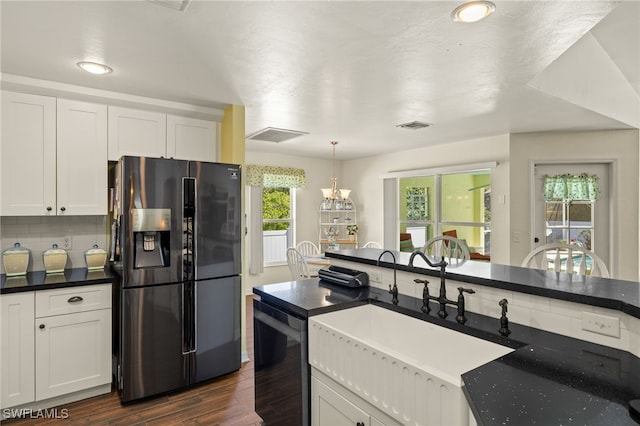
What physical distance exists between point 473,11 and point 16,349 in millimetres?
3355

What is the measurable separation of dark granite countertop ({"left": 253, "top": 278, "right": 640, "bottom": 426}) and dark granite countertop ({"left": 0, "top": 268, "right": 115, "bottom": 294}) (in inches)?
94.8

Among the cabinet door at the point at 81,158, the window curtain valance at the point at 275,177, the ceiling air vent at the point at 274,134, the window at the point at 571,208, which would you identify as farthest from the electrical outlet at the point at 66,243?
the window at the point at 571,208

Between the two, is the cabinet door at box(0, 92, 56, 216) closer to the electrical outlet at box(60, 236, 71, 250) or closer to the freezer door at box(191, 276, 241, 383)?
the electrical outlet at box(60, 236, 71, 250)

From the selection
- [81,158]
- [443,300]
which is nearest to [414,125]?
[443,300]

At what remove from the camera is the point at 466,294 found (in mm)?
1819

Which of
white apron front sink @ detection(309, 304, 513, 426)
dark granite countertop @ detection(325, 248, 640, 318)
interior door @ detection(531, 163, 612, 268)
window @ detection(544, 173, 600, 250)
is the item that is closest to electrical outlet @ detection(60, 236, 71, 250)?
white apron front sink @ detection(309, 304, 513, 426)

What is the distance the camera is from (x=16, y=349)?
2.44m

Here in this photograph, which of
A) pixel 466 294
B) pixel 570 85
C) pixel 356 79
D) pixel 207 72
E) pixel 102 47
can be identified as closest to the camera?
pixel 466 294

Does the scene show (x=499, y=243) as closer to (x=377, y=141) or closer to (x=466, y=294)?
(x=377, y=141)

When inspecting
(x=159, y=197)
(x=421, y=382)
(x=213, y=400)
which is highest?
(x=159, y=197)

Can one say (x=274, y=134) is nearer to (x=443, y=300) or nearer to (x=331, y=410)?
(x=443, y=300)

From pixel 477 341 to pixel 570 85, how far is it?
2.69 m

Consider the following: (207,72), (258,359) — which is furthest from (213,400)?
(207,72)

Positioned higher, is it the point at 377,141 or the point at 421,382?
the point at 377,141
